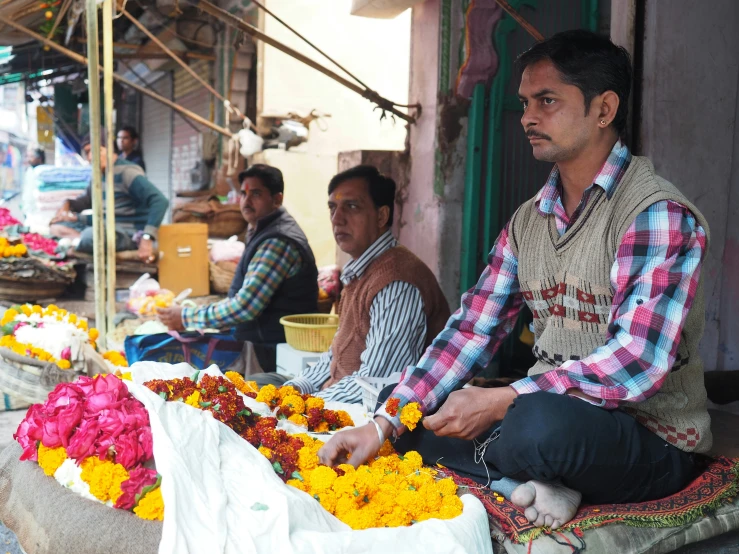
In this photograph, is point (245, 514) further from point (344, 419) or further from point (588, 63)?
point (588, 63)

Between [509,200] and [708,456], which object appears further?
[509,200]

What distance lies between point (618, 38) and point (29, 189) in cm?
840

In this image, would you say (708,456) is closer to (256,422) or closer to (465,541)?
(465,541)

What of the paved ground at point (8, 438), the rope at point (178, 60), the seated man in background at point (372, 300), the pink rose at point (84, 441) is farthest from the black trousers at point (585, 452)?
the rope at point (178, 60)

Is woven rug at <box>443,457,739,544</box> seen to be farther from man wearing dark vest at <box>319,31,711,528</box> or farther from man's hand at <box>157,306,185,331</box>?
man's hand at <box>157,306,185,331</box>

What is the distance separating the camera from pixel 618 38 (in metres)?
3.24

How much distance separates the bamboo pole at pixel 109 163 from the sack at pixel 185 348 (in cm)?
54

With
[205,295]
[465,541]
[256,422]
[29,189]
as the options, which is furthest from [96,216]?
[29,189]

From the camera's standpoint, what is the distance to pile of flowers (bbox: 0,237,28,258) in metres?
6.94

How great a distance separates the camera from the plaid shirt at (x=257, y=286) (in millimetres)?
4637

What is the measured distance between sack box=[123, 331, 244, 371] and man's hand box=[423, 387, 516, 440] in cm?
270

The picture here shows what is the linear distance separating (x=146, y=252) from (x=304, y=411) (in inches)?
177

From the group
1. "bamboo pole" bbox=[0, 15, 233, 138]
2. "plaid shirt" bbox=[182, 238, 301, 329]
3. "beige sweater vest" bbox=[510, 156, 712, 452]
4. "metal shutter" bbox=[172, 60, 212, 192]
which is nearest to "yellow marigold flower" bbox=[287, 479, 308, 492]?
"beige sweater vest" bbox=[510, 156, 712, 452]

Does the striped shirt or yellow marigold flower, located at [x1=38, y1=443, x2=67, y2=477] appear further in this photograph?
the striped shirt
